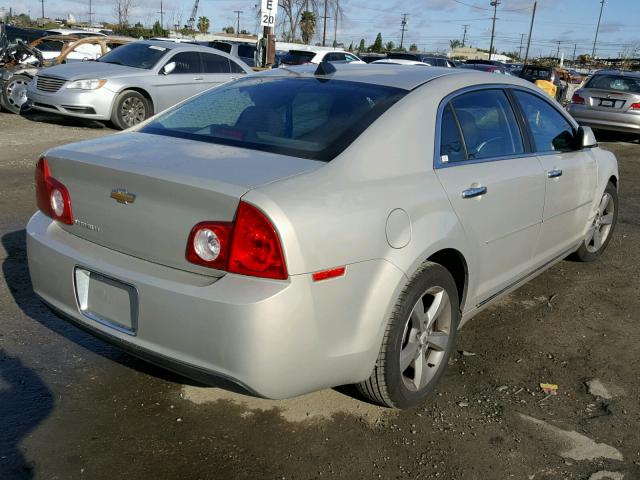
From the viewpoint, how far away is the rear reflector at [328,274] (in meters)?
2.49

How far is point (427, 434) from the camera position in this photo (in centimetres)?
304

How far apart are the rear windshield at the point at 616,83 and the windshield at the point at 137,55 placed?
374 inches

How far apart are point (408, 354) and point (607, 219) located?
3456 millimetres

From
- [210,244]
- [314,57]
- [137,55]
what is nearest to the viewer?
[210,244]

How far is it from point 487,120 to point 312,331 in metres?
1.89

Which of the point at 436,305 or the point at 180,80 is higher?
the point at 180,80

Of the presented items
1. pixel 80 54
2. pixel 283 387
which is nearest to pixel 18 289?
pixel 283 387

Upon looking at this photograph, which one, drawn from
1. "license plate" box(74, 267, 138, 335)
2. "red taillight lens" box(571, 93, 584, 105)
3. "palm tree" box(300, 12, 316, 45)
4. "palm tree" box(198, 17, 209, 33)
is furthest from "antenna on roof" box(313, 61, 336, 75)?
"palm tree" box(198, 17, 209, 33)

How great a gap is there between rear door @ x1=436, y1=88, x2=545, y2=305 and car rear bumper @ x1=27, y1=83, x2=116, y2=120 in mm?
8689

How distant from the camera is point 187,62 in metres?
12.2

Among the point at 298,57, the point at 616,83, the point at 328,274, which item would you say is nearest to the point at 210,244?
the point at 328,274

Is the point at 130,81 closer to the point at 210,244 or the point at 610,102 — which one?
the point at 210,244

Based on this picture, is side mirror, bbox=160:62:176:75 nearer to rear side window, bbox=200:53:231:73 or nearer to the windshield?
the windshield

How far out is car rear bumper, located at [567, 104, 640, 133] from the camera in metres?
13.8
